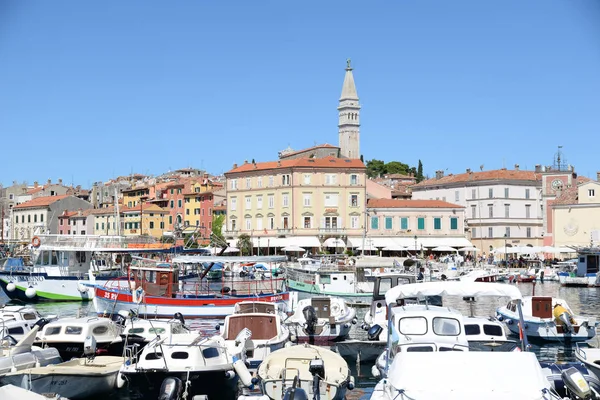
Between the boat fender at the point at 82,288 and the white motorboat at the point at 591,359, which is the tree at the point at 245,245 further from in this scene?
the white motorboat at the point at 591,359

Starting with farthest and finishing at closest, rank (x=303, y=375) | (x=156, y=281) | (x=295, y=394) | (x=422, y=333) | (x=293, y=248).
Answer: (x=293, y=248)
(x=156, y=281)
(x=422, y=333)
(x=303, y=375)
(x=295, y=394)

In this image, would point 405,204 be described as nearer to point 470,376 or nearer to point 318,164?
point 318,164

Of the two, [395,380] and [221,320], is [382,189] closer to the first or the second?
[221,320]

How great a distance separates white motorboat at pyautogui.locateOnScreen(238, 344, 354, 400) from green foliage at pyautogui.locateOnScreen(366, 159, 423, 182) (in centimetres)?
10814

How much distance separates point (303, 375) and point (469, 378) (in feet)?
15.2

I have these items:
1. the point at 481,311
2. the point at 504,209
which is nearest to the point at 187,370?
the point at 481,311

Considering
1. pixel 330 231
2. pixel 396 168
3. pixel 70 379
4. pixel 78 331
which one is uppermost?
pixel 396 168

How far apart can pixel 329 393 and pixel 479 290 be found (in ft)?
30.4

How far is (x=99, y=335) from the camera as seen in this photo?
71.9 feet

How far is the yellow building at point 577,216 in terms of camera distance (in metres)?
73.3

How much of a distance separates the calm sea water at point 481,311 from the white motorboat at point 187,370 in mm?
1490

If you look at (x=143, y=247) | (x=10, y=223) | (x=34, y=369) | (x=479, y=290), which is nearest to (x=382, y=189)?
(x=143, y=247)

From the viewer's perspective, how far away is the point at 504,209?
83.9m

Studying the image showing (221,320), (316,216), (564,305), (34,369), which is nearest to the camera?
(34,369)
